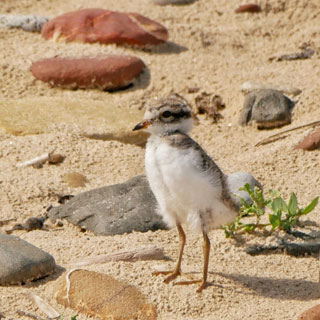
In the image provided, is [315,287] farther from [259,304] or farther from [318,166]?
[318,166]

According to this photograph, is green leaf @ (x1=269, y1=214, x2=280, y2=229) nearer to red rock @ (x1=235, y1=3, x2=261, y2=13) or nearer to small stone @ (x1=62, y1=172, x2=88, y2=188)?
small stone @ (x1=62, y1=172, x2=88, y2=188)

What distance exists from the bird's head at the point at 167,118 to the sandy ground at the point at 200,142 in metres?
0.87

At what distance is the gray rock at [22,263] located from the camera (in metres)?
4.63

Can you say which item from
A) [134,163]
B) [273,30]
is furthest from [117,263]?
[273,30]

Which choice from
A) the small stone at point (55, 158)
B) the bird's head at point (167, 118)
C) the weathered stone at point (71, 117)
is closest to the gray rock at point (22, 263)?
the bird's head at point (167, 118)

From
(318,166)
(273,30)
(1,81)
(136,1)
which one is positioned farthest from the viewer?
(136,1)

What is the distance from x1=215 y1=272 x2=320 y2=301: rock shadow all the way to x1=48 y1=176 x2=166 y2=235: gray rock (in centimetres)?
83

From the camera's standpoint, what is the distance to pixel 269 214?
17.7 ft

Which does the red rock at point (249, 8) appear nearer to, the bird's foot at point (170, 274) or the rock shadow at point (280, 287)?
the rock shadow at point (280, 287)

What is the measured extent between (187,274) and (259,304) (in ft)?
1.78

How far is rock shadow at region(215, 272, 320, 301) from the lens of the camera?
15.5 ft

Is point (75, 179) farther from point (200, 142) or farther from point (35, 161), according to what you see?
point (200, 142)

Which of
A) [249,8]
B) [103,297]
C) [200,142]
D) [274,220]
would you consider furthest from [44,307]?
→ [249,8]

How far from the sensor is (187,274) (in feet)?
16.1
